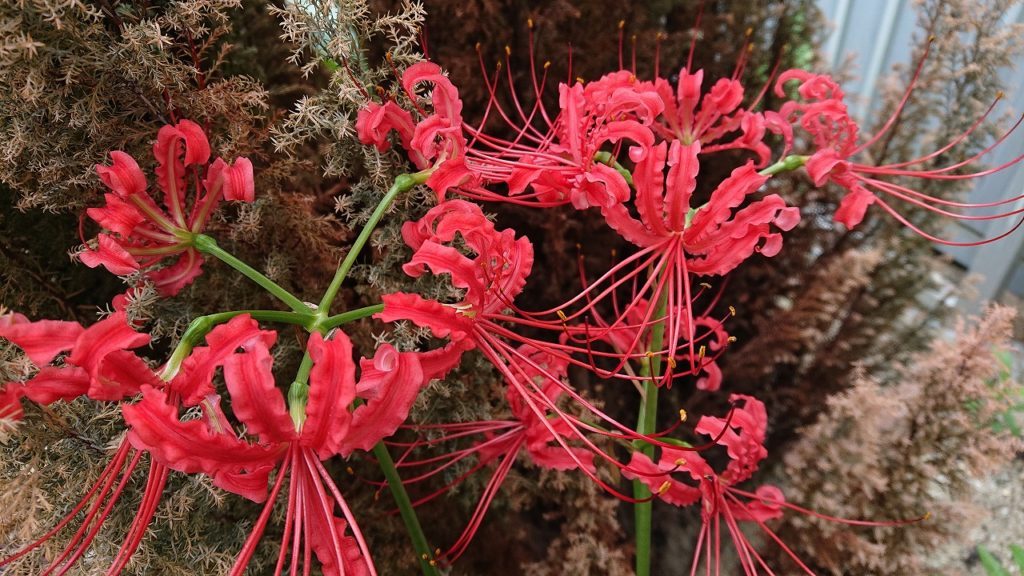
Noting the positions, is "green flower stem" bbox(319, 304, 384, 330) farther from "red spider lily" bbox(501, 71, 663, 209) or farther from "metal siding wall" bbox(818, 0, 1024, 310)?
"metal siding wall" bbox(818, 0, 1024, 310)

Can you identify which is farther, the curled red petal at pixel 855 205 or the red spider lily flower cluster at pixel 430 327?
the curled red petal at pixel 855 205

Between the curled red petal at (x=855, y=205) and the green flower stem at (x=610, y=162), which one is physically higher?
the green flower stem at (x=610, y=162)

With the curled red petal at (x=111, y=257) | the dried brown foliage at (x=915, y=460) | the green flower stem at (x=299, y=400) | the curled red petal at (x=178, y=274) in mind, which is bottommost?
the dried brown foliage at (x=915, y=460)

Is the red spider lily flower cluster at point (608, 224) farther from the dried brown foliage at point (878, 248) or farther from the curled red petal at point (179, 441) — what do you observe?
the dried brown foliage at point (878, 248)

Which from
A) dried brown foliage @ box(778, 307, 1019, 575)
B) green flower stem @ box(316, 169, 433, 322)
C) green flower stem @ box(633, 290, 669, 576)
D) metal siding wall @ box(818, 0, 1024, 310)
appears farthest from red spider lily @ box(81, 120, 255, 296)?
metal siding wall @ box(818, 0, 1024, 310)

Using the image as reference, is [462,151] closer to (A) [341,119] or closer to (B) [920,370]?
(A) [341,119]

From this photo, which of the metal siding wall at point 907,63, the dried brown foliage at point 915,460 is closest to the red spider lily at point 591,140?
the dried brown foliage at point 915,460

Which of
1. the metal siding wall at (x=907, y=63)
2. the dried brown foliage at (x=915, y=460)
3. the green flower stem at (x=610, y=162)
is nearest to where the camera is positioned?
the green flower stem at (x=610, y=162)

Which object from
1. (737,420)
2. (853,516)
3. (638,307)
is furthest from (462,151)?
(853,516)
